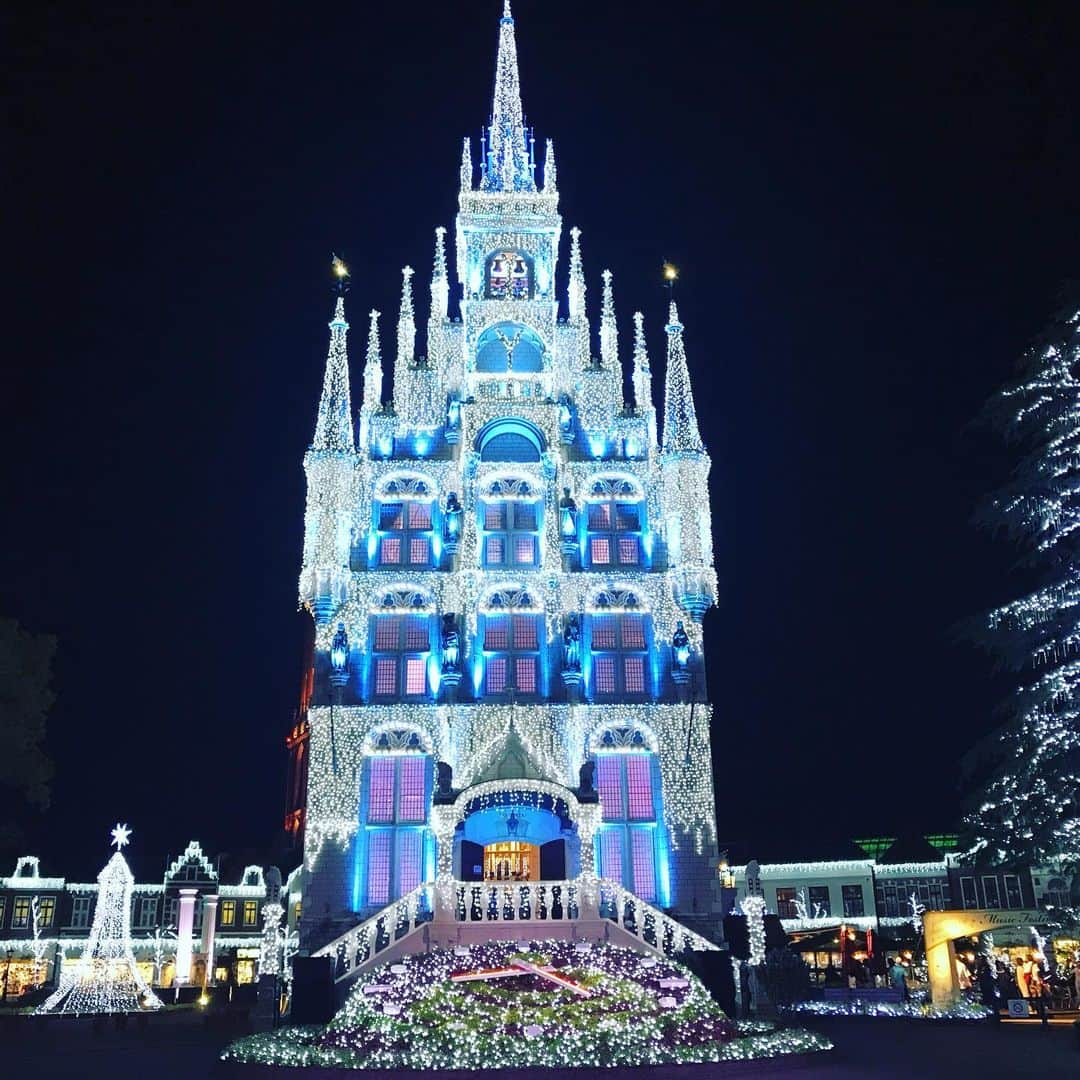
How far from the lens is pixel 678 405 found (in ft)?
127

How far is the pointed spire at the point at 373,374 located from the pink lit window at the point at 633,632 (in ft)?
38.9

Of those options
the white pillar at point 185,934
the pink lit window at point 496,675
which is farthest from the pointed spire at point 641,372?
the white pillar at point 185,934

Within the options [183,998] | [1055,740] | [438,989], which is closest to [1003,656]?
[1055,740]

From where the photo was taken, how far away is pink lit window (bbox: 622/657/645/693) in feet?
117

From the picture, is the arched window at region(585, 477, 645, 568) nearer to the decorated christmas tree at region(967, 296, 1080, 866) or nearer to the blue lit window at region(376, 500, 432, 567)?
the blue lit window at region(376, 500, 432, 567)

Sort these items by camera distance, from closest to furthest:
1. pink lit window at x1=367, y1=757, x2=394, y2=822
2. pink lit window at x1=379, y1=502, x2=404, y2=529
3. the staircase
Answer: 1. the staircase
2. pink lit window at x1=367, y1=757, x2=394, y2=822
3. pink lit window at x1=379, y1=502, x2=404, y2=529

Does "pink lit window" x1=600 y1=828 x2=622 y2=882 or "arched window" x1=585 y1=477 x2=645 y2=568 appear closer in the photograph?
"pink lit window" x1=600 y1=828 x2=622 y2=882

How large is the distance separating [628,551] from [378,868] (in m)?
13.3

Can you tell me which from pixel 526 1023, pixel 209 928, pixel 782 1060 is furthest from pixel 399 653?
pixel 209 928

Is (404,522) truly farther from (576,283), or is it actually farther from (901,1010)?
(901,1010)

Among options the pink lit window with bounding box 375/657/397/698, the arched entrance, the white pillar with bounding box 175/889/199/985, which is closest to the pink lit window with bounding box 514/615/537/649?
the pink lit window with bounding box 375/657/397/698

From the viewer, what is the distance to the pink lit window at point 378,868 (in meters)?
32.8

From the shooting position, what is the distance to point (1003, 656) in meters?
19.9

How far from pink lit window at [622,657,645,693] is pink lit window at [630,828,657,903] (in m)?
4.53
